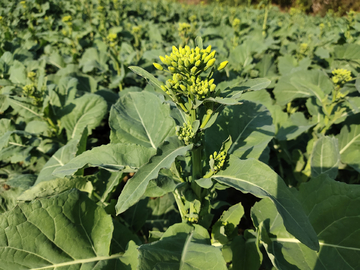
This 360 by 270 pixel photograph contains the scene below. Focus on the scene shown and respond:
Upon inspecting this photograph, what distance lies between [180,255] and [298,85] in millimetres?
2726

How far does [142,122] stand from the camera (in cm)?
199

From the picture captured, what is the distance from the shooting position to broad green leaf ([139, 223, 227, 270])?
1.35m

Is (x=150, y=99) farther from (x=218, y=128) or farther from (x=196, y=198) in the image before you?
(x=196, y=198)

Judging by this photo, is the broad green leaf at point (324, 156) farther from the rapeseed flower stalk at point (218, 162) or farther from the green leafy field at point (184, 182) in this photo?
the rapeseed flower stalk at point (218, 162)

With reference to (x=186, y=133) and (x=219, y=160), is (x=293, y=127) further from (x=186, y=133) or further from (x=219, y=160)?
(x=186, y=133)

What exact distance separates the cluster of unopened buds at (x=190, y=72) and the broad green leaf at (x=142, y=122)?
487mm

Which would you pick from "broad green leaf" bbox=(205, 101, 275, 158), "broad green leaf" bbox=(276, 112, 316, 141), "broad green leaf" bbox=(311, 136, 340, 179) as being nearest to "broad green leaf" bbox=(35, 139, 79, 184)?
"broad green leaf" bbox=(205, 101, 275, 158)

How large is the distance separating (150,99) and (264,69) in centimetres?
332

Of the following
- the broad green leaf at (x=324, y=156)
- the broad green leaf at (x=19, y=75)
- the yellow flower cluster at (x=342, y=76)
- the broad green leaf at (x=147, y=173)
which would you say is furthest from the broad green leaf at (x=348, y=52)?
the broad green leaf at (x=19, y=75)

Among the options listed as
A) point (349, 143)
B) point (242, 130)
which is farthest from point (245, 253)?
point (349, 143)

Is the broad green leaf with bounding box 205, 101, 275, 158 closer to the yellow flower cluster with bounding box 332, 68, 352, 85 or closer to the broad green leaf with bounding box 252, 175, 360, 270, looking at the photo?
the broad green leaf with bounding box 252, 175, 360, 270

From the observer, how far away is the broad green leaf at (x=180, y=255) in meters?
1.35

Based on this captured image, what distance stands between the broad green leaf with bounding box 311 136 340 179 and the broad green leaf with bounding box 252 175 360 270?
59cm

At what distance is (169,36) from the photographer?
820 cm
